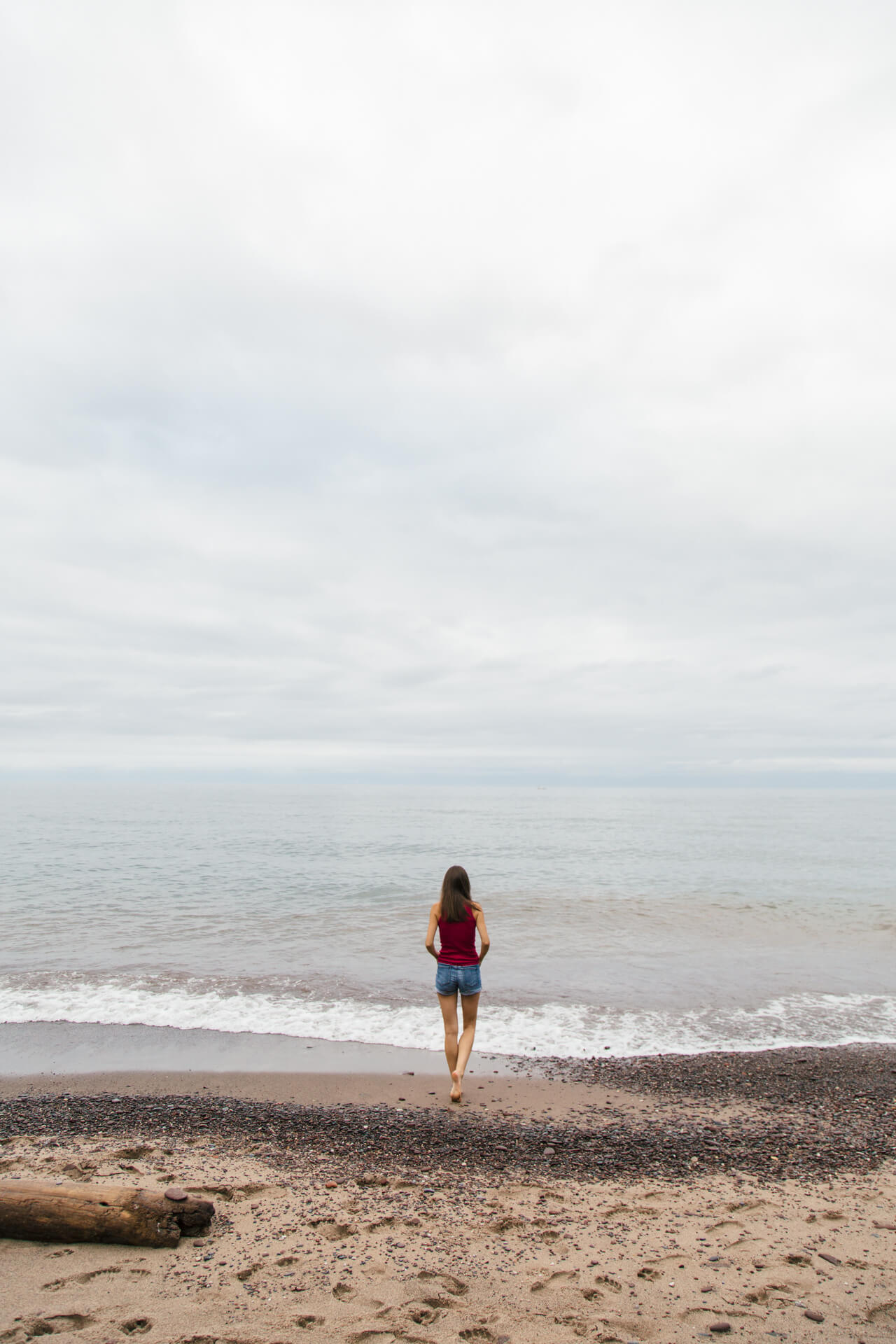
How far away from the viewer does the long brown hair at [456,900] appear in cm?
794

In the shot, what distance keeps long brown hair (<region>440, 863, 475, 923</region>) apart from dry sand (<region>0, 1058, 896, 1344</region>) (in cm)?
208

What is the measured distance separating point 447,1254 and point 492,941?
13.1 metres

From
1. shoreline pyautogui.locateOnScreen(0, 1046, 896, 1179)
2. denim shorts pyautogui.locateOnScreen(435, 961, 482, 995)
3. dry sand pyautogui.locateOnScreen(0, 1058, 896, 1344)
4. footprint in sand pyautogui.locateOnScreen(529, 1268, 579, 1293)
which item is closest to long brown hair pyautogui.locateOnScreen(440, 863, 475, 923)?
denim shorts pyautogui.locateOnScreen(435, 961, 482, 995)

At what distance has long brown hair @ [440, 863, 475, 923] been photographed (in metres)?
7.94

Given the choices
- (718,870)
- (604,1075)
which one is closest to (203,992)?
(604,1075)

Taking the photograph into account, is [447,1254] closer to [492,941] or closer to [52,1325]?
[52,1325]

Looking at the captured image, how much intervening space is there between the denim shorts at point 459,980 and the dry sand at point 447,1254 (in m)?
1.63

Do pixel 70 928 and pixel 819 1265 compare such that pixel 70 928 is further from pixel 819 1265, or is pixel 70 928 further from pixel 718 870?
pixel 718 870

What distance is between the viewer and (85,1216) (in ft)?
14.2

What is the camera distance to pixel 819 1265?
4434 mm

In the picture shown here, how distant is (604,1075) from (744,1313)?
4693 mm

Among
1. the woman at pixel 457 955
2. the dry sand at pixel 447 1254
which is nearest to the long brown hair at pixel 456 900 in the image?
the woman at pixel 457 955

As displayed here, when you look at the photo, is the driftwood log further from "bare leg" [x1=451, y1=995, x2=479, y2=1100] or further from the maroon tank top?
the maroon tank top

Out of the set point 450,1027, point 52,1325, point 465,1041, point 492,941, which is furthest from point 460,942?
point 492,941
